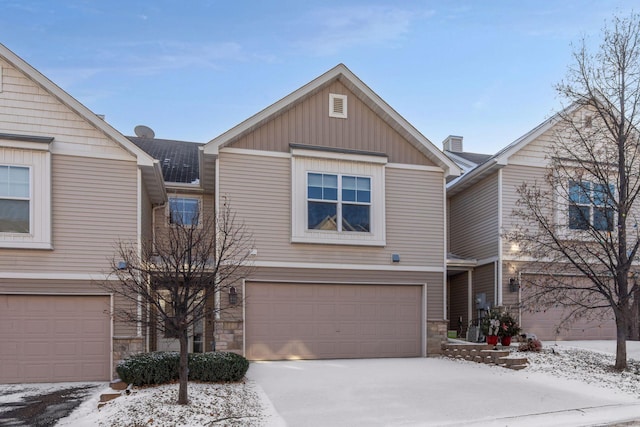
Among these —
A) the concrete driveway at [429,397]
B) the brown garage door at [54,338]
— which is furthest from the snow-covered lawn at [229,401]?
the brown garage door at [54,338]

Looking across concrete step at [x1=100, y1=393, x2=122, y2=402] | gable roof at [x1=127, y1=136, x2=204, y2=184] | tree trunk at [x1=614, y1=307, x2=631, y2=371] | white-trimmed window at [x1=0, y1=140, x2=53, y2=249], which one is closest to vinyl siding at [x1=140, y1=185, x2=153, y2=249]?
gable roof at [x1=127, y1=136, x2=204, y2=184]

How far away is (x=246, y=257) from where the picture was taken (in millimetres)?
12312

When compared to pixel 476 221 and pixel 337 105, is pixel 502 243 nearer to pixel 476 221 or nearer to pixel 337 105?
pixel 476 221

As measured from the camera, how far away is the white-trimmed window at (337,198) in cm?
1279

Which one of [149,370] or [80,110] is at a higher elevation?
[80,110]

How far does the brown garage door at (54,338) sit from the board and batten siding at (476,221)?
1073cm

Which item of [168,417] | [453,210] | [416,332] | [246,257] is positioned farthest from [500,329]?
[168,417]

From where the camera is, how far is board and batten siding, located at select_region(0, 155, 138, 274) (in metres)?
11.3

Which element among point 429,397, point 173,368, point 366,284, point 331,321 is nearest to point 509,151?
point 366,284

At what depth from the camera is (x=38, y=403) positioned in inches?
360

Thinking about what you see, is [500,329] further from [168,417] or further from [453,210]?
[168,417]

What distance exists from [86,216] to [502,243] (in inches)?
437

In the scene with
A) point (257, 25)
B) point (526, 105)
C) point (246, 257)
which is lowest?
→ point (246, 257)

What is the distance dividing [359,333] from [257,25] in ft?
31.7
